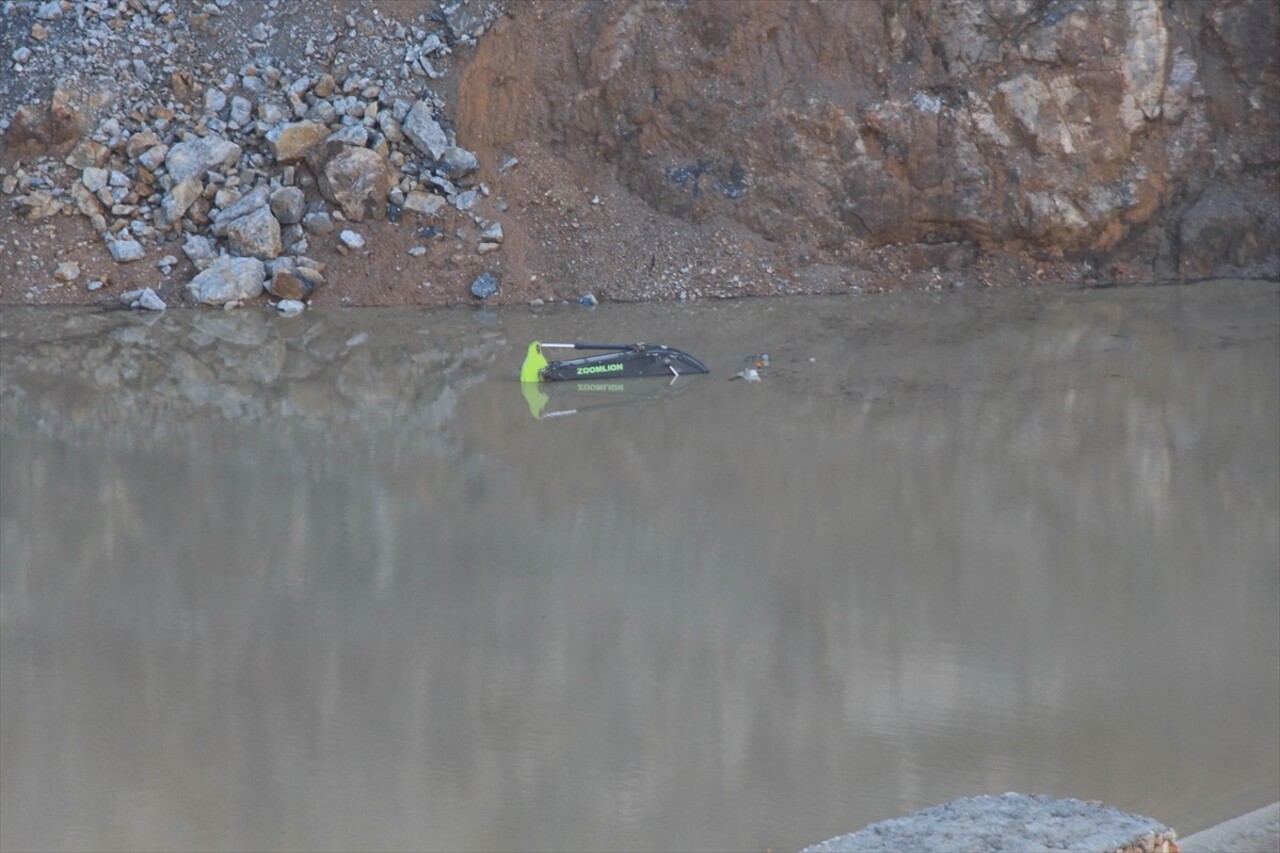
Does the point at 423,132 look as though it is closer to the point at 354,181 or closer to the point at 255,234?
the point at 354,181

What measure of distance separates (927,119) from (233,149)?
884cm

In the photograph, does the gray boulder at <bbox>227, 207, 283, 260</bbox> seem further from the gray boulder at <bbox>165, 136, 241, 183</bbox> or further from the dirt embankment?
the gray boulder at <bbox>165, 136, 241, 183</bbox>

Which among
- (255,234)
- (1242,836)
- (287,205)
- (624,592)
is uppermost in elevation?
(287,205)

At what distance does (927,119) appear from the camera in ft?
60.6

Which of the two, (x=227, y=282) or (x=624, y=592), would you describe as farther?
(x=227, y=282)

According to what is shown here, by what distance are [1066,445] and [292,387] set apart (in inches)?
273

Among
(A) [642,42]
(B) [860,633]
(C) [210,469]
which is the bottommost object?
(B) [860,633]

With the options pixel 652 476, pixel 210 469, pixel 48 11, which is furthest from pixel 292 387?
pixel 48 11

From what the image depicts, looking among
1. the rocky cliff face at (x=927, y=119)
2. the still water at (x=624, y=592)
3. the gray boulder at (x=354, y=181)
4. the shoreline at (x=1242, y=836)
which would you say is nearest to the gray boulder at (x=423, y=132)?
the rocky cliff face at (x=927, y=119)

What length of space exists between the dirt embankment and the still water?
3612 millimetres

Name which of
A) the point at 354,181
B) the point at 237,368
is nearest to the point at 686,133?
the point at 354,181

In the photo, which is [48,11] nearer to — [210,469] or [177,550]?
[210,469]

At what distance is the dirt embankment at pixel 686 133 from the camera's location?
1772 cm

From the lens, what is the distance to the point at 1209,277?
18.5 m
